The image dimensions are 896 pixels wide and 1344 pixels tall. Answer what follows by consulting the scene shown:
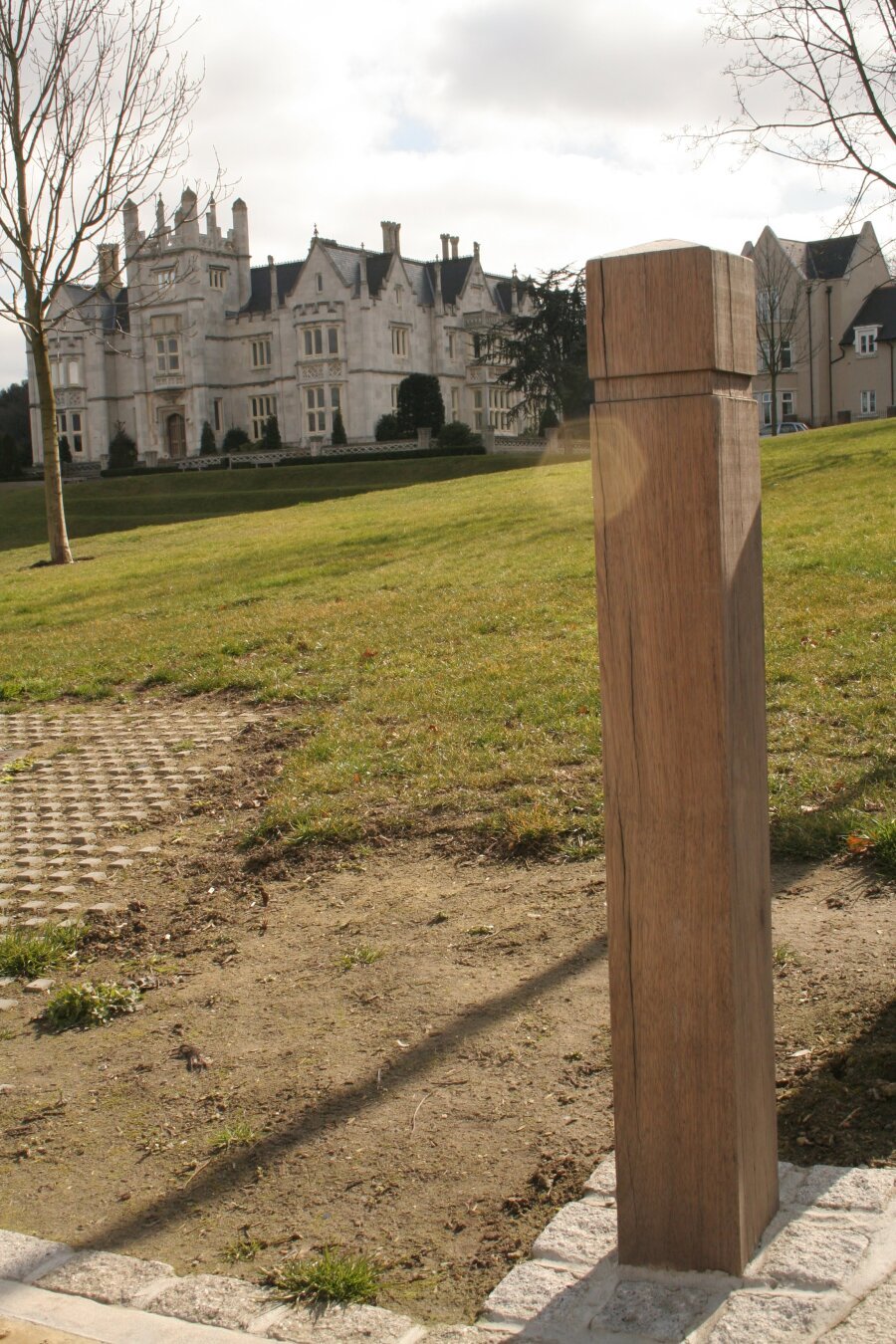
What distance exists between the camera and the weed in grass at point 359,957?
15.8 feet

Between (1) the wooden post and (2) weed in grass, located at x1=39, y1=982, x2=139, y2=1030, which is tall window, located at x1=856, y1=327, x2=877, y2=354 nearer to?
(2) weed in grass, located at x1=39, y1=982, x2=139, y2=1030

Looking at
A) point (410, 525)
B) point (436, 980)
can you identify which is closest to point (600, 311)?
point (436, 980)

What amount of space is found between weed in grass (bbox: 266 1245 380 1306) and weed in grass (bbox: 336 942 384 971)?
186 cm

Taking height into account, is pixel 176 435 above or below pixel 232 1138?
above

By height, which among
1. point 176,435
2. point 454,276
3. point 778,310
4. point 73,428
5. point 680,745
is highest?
point 454,276

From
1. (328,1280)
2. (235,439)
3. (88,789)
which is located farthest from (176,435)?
(328,1280)

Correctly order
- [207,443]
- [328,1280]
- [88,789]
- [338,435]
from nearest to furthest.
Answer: [328,1280], [88,789], [338,435], [207,443]

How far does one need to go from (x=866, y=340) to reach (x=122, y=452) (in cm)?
3990

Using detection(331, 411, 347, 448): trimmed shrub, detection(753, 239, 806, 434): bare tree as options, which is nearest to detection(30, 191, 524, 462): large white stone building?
detection(331, 411, 347, 448): trimmed shrub

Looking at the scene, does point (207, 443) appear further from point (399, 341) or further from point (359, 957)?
point (359, 957)

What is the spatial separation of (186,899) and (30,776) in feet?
9.50

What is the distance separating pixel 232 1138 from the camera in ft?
12.0

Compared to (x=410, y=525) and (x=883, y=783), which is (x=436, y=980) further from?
(x=410, y=525)

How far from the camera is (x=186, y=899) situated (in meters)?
5.84
